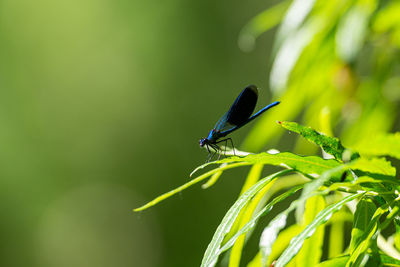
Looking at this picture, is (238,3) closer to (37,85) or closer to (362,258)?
(37,85)

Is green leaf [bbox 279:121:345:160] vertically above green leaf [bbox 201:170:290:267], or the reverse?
green leaf [bbox 279:121:345:160]

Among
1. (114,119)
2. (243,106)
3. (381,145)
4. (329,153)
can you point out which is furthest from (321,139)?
(114,119)

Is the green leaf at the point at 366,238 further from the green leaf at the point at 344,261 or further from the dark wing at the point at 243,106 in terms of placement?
the dark wing at the point at 243,106

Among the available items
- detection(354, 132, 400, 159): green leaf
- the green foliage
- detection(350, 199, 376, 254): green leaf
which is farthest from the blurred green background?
detection(354, 132, 400, 159): green leaf

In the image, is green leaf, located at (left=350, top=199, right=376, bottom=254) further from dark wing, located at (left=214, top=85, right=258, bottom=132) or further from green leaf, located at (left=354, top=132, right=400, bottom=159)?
dark wing, located at (left=214, top=85, right=258, bottom=132)

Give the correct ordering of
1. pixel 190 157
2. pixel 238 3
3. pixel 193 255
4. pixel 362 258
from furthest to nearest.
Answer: pixel 238 3 → pixel 190 157 → pixel 193 255 → pixel 362 258

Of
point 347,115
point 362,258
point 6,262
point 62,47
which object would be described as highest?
point 62,47

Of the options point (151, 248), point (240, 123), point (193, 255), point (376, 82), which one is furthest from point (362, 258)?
point (151, 248)
